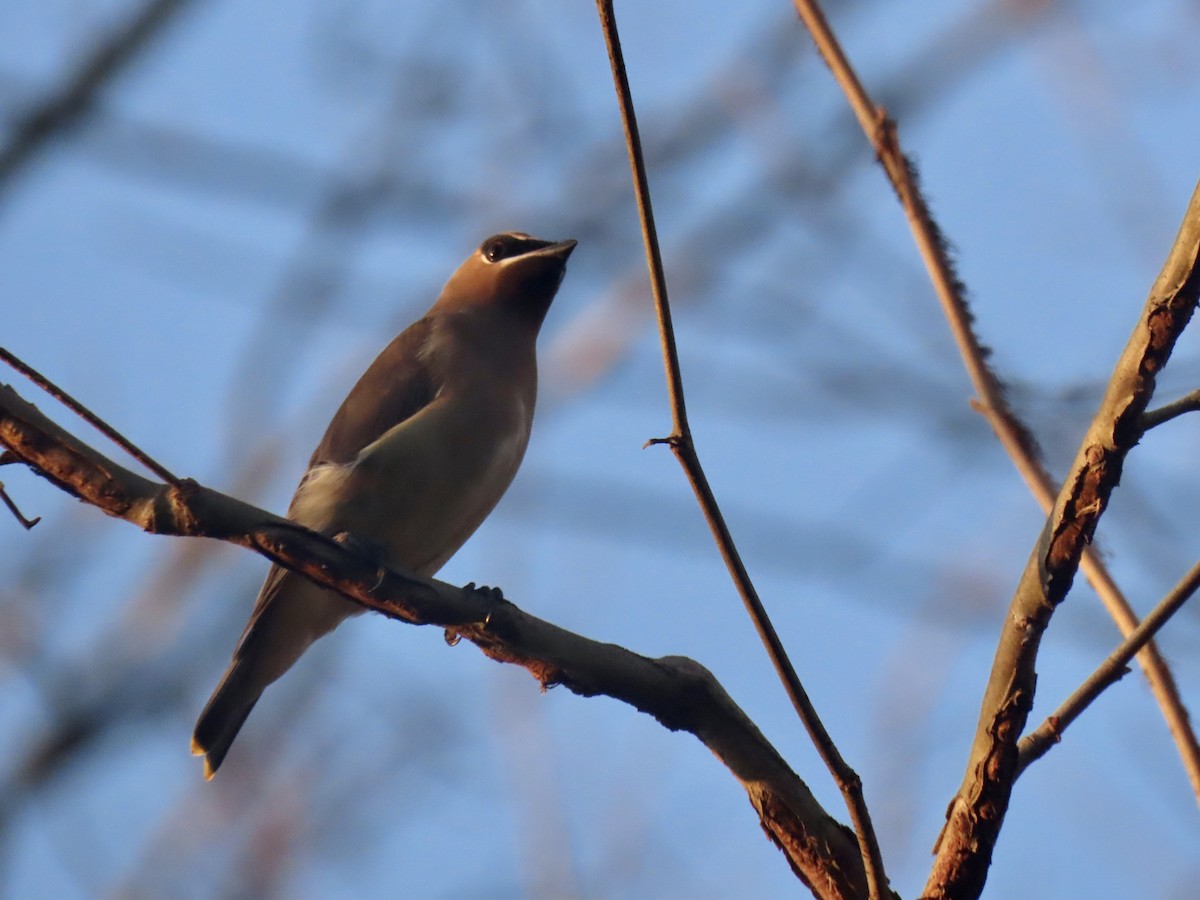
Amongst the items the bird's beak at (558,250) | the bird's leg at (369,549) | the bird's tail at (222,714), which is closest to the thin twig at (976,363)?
the bird's leg at (369,549)

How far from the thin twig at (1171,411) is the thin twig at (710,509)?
2.52 feet

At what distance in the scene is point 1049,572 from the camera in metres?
2.83

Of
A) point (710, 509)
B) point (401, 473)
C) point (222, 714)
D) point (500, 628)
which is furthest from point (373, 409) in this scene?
point (710, 509)

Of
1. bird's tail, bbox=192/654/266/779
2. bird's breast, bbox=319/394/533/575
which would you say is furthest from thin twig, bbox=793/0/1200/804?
bird's tail, bbox=192/654/266/779

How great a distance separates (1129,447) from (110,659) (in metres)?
4.67

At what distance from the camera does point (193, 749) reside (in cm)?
565

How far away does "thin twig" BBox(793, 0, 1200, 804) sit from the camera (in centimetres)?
328

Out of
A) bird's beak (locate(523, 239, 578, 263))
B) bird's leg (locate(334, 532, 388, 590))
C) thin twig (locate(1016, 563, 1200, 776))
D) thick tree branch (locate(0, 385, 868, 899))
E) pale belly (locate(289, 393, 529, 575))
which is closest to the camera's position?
thin twig (locate(1016, 563, 1200, 776))

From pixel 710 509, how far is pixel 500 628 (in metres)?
0.87

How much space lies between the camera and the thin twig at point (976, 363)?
3.28 meters

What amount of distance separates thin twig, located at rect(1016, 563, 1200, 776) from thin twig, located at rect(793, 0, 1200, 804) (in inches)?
15.9

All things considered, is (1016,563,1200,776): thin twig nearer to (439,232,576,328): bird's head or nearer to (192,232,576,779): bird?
(192,232,576,779): bird

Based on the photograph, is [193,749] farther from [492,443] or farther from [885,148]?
[885,148]

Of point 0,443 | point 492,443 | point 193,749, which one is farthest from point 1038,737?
point 193,749
